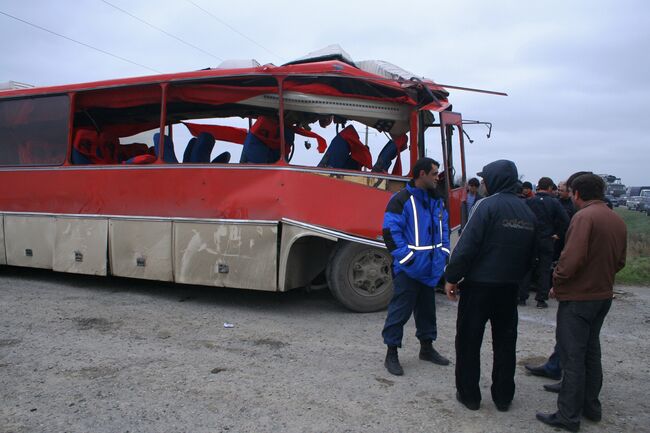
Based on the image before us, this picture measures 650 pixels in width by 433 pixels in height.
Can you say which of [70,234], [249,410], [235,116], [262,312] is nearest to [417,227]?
[249,410]

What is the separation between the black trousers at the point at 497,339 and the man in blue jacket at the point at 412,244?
2.18 feet

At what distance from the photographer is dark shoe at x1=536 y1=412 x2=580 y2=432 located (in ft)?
11.2

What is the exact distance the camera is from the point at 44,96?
7898 millimetres

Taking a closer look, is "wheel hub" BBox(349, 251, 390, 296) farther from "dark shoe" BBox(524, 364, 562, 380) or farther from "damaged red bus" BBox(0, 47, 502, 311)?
"dark shoe" BBox(524, 364, 562, 380)

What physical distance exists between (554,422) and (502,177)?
1703mm

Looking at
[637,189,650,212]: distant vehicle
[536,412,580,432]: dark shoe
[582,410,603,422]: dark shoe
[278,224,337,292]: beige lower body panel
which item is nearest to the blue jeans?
[536,412,580,432]: dark shoe

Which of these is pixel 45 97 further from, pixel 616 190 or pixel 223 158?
pixel 616 190

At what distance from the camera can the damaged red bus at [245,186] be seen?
6090mm

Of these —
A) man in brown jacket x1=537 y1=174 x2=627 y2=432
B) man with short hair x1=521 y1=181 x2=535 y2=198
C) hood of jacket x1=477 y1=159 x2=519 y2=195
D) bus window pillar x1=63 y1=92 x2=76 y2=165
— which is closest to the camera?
man in brown jacket x1=537 y1=174 x2=627 y2=432

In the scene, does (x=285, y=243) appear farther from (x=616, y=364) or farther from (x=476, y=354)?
(x=616, y=364)

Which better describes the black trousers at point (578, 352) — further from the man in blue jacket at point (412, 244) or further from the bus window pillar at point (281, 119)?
the bus window pillar at point (281, 119)

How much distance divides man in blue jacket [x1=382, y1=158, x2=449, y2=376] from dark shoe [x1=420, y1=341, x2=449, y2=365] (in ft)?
1.24

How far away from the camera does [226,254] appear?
21.0 feet

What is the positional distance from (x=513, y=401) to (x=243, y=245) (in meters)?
3.57
